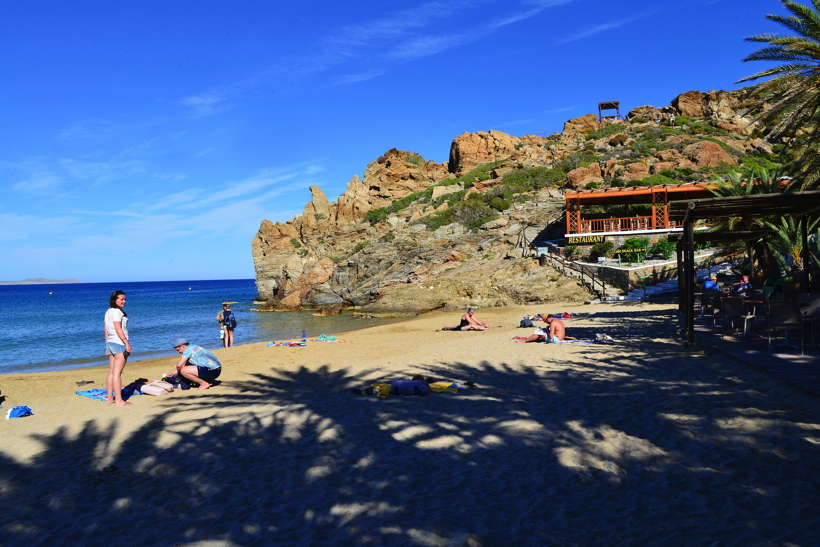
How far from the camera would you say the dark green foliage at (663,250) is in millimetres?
26422

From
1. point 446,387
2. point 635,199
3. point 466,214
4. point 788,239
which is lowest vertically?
point 446,387

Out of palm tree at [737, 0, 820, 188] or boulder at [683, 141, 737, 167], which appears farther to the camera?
boulder at [683, 141, 737, 167]

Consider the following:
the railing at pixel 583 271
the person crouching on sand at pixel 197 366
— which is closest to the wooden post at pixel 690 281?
the person crouching on sand at pixel 197 366

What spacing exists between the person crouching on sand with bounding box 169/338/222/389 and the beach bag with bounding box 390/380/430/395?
3.49m

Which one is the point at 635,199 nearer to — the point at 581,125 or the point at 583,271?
the point at 583,271

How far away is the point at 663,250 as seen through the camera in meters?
26.6

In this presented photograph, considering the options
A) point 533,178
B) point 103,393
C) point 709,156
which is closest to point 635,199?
point 709,156

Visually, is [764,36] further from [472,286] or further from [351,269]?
[351,269]

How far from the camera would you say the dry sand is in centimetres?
343

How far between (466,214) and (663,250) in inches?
761

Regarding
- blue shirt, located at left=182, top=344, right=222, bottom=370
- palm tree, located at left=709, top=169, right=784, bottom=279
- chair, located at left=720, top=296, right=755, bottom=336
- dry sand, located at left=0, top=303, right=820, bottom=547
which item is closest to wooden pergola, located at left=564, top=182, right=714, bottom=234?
palm tree, located at left=709, top=169, right=784, bottom=279

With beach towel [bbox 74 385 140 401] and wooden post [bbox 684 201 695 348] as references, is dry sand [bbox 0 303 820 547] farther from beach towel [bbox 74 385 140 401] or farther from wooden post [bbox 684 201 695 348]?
wooden post [bbox 684 201 695 348]

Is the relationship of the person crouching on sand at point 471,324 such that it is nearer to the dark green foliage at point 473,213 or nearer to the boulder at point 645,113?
the dark green foliage at point 473,213

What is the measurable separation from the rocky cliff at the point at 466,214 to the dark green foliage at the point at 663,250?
565 cm
